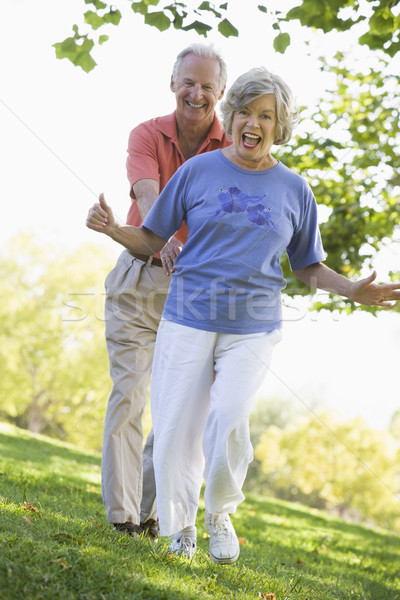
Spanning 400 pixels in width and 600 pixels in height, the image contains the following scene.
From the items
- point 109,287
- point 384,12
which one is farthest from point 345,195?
point 109,287

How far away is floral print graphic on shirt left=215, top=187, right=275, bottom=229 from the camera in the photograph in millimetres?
3270

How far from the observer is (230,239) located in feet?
10.7

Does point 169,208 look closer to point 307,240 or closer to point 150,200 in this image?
point 150,200

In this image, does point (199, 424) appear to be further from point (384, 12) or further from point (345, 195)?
point (345, 195)

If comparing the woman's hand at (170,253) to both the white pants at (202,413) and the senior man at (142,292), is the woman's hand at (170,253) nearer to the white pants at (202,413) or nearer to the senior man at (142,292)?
the senior man at (142,292)

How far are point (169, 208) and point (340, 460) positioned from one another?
34.8 meters

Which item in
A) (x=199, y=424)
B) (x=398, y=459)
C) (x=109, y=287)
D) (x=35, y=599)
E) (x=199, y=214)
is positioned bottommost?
(x=398, y=459)

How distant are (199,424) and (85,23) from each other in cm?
296

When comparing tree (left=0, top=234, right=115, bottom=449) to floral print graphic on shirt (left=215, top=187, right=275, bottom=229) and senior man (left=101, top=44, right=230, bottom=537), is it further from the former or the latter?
floral print graphic on shirt (left=215, top=187, right=275, bottom=229)

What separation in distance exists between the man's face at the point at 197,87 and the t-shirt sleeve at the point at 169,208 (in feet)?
2.96

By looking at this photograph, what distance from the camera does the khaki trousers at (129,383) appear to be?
402 centimetres

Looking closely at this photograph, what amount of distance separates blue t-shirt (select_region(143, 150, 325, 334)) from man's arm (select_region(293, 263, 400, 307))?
35cm

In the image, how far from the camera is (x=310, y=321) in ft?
37.6

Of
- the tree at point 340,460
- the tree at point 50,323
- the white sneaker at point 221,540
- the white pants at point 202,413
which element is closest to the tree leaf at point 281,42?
the white pants at point 202,413
